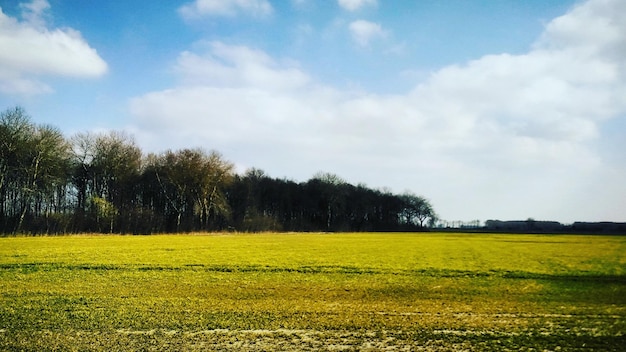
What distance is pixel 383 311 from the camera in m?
14.3

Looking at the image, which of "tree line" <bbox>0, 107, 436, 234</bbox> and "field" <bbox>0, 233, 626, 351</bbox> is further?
"tree line" <bbox>0, 107, 436, 234</bbox>

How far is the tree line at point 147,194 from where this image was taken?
214 ft

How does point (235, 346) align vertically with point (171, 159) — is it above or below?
below

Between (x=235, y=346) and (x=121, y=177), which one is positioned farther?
(x=121, y=177)

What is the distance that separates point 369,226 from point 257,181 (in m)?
37.5

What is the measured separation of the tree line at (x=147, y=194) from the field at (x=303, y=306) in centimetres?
4469

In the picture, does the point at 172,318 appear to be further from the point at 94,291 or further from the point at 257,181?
the point at 257,181

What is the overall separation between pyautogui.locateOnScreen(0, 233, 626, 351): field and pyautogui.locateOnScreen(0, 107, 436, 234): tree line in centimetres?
4469

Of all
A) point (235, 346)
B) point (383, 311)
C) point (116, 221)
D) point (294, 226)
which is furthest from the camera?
point (294, 226)

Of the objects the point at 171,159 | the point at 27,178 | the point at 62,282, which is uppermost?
the point at 171,159

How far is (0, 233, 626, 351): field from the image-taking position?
10.5 metres

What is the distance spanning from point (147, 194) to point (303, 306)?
85015mm

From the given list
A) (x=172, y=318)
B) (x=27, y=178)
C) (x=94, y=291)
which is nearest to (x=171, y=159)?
(x=27, y=178)

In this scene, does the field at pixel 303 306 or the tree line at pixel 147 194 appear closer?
the field at pixel 303 306
